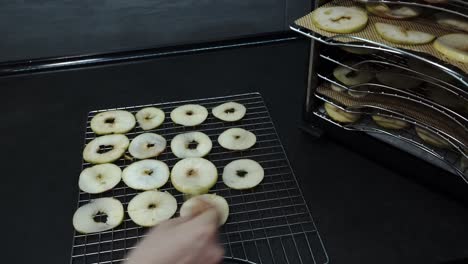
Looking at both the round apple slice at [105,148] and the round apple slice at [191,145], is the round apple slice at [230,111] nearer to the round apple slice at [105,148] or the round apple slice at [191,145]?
the round apple slice at [191,145]

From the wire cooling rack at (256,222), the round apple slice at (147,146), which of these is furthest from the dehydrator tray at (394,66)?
the round apple slice at (147,146)

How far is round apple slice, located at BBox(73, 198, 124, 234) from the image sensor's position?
0.82 m

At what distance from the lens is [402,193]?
89 cm

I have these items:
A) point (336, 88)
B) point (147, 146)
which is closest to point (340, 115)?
point (336, 88)

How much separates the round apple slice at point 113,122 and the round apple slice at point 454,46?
0.63 m

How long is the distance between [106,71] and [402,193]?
774mm

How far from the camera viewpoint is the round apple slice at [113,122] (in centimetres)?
102

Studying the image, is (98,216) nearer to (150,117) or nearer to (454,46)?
(150,117)

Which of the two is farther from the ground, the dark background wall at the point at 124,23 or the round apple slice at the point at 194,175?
the dark background wall at the point at 124,23

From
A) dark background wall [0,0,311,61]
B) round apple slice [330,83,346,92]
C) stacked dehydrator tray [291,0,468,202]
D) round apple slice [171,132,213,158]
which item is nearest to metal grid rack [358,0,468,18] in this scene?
stacked dehydrator tray [291,0,468,202]

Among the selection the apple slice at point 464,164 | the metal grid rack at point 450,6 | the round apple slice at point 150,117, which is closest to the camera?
the metal grid rack at point 450,6

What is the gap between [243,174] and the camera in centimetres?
92

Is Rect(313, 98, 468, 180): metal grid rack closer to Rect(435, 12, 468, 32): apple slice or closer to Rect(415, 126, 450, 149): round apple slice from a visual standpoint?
Rect(415, 126, 450, 149): round apple slice

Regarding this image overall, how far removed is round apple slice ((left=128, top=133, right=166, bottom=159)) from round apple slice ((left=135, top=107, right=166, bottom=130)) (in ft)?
0.11
